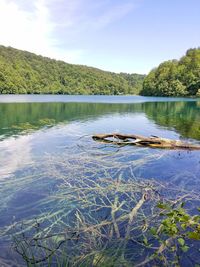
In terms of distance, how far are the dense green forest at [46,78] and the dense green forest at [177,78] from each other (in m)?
46.5

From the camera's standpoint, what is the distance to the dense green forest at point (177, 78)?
4242 inches

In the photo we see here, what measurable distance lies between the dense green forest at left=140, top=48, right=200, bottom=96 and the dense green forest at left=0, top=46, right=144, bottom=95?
153 feet

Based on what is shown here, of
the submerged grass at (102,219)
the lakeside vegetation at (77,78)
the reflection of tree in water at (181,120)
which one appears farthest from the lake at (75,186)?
the lakeside vegetation at (77,78)

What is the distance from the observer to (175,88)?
110562 mm

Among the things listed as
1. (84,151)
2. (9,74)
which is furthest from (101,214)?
(9,74)

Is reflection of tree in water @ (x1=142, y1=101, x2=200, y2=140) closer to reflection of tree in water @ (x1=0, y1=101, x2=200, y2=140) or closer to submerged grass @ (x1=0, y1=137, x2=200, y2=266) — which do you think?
reflection of tree in water @ (x1=0, y1=101, x2=200, y2=140)

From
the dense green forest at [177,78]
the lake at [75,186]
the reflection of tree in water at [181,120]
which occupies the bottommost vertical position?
the reflection of tree in water at [181,120]

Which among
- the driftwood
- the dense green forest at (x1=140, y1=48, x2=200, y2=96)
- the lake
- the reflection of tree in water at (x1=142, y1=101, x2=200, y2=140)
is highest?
the dense green forest at (x1=140, y1=48, x2=200, y2=96)

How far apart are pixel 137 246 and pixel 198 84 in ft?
353

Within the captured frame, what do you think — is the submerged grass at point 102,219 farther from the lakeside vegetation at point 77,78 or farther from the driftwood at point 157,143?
the lakeside vegetation at point 77,78

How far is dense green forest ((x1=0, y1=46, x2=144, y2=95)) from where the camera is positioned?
12319cm

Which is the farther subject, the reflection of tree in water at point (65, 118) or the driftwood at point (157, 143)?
the reflection of tree in water at point (65, 118)

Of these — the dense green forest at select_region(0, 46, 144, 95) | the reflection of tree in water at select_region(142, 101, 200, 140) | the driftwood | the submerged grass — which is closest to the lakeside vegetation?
the dense green forest at select_region(0, 46, 144, 95)

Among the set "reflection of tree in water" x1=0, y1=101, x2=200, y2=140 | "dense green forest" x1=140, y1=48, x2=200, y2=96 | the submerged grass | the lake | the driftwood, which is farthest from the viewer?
"dense green forest" x1=140, y1=48, x2=200, y2=96
